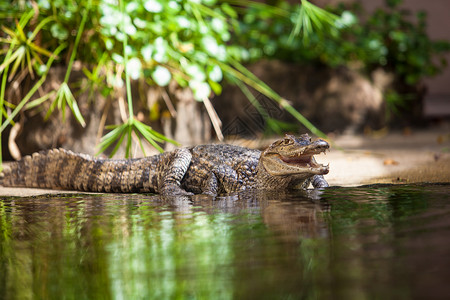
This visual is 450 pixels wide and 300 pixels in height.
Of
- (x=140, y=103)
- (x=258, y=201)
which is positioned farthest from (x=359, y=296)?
(x=140, y=103)

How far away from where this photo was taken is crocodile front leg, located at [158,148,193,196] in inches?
137

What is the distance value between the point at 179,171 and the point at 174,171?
0.03 meters

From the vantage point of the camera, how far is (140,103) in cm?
518

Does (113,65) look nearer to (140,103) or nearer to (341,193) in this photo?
(140,103)

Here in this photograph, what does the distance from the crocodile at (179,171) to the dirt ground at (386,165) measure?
7.7 inches

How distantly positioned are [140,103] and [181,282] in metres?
3.89

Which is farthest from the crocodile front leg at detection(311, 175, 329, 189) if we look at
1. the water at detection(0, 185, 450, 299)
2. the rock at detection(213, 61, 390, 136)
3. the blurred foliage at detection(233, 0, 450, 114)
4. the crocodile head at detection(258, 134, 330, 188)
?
the rock at detection(213, 61, 390, 136)

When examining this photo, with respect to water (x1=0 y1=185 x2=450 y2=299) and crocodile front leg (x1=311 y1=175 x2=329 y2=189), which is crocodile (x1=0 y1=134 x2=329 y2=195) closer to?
crocodile front leg (x1=311 y1=175 x2=329 y2=189)

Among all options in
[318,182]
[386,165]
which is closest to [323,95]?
[386,165]

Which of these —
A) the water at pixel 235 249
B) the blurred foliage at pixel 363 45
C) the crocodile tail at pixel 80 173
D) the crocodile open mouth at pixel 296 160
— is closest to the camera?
the water at pixel 235 249

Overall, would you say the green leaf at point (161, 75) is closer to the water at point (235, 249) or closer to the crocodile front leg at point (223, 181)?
the crocodile front leg at point (223, 181)

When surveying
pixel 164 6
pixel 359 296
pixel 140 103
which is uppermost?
pixel 164 6

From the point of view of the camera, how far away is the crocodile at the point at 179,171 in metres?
3.38

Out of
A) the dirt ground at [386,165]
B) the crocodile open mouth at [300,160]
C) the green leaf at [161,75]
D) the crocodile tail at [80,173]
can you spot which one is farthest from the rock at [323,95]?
the crocodile open mouth at [300,160]
